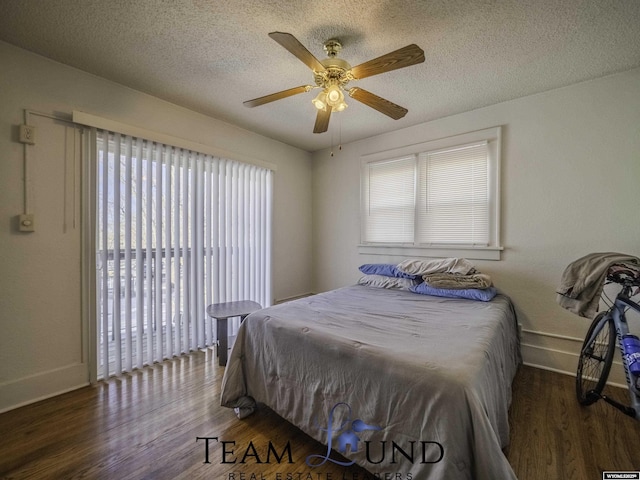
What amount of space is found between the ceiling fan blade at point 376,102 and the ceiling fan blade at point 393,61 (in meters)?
0.13

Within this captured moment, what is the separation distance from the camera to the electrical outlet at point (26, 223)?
1927 millimetres

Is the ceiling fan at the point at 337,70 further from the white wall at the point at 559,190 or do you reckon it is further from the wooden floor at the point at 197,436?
the wooden floor at the point at 197,436

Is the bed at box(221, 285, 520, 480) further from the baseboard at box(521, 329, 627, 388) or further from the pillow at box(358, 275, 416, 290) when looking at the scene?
the baseboard at box(521, 329, 627, 388)

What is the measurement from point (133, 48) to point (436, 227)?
10.5 feet

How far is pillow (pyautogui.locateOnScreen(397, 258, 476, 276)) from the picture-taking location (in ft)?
8.46

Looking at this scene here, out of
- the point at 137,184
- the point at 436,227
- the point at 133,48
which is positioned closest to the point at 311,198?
the point at 436,227


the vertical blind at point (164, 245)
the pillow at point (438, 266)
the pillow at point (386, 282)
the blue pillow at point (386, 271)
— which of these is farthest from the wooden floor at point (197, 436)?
the blue pillow at point (386, 271)

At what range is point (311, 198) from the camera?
4254 millimetres

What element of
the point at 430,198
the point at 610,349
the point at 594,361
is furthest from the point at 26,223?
the point at 594,361

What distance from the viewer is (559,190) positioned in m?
2.42

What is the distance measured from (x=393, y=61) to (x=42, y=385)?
3.36m

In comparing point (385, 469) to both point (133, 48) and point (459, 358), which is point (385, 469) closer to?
point (459, 358)

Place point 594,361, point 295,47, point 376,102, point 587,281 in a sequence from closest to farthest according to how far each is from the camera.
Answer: point 295,47 < point 587,281 < point 376,102 < point 594,361

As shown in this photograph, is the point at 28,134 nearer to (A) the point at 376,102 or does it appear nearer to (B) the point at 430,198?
(A) the point at 376,102
